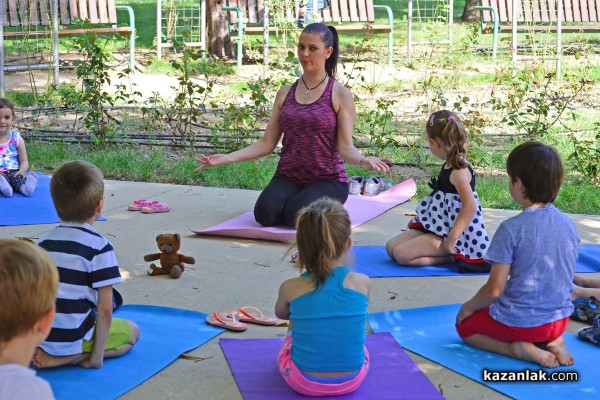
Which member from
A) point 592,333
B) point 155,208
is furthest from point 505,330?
point 155,208

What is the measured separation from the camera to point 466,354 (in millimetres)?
4059

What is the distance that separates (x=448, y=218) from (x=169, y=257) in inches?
69.0

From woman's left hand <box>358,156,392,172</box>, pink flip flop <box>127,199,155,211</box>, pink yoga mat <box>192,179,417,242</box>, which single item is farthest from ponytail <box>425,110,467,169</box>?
pink flip flop <box>127,199,155,211</box>

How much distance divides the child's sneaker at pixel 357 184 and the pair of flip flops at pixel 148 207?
1599mm

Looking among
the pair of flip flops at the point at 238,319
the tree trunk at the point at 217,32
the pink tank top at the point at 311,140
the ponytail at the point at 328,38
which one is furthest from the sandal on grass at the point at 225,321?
the tree trunk at the point at 217,32

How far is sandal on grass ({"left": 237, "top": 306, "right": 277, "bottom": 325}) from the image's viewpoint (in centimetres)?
448

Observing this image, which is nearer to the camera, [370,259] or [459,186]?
[459,186]

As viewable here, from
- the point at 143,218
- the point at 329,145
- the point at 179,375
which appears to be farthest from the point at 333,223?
the point at 143,218

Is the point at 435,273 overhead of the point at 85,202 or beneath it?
beneath

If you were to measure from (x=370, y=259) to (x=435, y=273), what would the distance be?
0.47 meters

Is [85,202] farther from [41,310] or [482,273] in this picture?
[482,273]

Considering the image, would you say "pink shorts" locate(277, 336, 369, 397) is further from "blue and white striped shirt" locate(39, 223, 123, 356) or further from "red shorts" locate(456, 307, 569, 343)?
"blue and white striped shirt" locate(39, 223, 123, 356)

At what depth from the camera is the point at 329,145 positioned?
251 inches

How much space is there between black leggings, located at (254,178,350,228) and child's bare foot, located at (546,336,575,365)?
2.49 m
